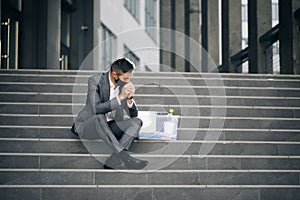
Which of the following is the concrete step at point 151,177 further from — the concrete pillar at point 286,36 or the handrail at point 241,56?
the handrail at point 241,56

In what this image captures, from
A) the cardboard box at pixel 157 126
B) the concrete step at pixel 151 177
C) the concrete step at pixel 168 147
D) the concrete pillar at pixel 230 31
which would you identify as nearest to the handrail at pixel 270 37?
the concrete pillar at pixel 230 31

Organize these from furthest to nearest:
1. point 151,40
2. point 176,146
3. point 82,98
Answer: point 151,40 → point 82,98 → point 176,146

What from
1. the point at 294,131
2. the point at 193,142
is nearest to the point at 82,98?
the point at 193,142

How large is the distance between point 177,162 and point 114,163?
0.81 meters

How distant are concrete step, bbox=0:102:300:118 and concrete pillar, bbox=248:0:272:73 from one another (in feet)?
20.8

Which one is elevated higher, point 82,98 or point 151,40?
point 151,40

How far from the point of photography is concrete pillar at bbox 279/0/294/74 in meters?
13.8

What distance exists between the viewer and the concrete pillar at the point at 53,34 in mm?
19094

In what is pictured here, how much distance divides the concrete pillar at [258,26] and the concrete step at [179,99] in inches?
231

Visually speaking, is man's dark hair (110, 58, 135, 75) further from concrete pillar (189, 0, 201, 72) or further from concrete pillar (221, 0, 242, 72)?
concrete pillar (189, 0, 201, 72)

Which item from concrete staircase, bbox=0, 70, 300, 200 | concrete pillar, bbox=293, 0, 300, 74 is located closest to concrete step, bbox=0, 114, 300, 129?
concrete staircase, bbox=0, 70, 300, 200

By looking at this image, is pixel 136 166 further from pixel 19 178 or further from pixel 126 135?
pixel 19 178

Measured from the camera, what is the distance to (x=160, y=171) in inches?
320

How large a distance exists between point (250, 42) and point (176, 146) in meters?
8.71
